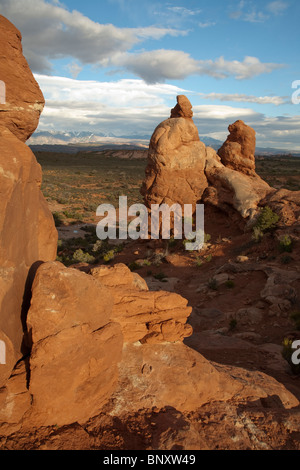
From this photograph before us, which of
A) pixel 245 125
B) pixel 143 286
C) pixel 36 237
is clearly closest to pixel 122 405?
pixel 143 286

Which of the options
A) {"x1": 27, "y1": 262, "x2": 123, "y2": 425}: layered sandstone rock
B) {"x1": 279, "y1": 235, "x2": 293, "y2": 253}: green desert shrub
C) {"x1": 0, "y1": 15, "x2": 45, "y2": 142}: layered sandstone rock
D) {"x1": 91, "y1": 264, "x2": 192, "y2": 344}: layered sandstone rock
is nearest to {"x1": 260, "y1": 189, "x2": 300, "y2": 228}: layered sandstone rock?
{"x1": 279, "y1": 235, "x2": 293, "y2": 253}: green desert shrub

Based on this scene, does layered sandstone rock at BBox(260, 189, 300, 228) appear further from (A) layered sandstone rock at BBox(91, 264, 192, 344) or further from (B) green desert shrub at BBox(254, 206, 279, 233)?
(A) layered sandstone rock at BBox(91, 264, 192, 344)

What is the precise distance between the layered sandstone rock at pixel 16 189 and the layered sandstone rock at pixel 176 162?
11.5 m

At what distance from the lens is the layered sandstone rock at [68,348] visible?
3.91m

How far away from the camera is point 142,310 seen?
18.0 feet

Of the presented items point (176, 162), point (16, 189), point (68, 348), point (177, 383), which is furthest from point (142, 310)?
point (176, 162)

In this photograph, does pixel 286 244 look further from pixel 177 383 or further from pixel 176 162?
pixel 177 383

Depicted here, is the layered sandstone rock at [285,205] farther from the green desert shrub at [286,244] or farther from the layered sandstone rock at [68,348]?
the layered sandstone rock at [68,348]

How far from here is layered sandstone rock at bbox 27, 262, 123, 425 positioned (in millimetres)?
3908

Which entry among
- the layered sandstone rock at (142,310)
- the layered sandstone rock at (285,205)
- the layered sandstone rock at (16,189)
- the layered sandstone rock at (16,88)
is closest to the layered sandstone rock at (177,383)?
the layered sandstone rock at (142,310)

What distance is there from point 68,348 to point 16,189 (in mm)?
2231

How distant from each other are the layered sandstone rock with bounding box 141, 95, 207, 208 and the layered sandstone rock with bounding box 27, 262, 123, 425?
12380 millimetres

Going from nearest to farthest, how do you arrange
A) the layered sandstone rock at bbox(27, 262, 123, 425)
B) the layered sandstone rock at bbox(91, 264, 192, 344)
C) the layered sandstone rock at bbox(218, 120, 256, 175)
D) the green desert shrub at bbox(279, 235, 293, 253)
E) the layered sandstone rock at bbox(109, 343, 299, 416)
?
1. the layered sandstone rock at bbox(27, 262, 123, 425)
2. the layered sandstone rock at bbox(109, 343, 299, 416)
3. the layered sandstone rock at bbox(91, 264, 192, 344)
4. the green desert shrub at bbox(279, 235, 293, 253)
5. the layered sandstone rock at bbox(218, 120, 256, 175)
